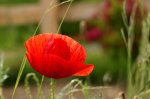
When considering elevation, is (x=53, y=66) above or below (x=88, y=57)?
above

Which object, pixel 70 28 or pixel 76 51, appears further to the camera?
pixel 70 28

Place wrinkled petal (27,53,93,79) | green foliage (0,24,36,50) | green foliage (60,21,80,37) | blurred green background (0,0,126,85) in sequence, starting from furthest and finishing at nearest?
green foliage (60,21,80,37) < green foliage (0,24,36,50) < blurred green background (0,0,126,85) < wrinkled petal (27,53,93,79)

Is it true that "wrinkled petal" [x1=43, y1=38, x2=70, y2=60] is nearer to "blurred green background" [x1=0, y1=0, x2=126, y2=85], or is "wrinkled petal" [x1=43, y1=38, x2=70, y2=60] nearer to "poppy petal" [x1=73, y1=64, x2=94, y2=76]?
"poppy petal" [x1=73, y1=64, x2=94, y2=76]

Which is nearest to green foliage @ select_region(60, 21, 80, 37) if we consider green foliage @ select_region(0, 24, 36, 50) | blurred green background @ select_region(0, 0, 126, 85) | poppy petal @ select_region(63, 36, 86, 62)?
blurred green background @ select_region(0, 0, 126, 85)

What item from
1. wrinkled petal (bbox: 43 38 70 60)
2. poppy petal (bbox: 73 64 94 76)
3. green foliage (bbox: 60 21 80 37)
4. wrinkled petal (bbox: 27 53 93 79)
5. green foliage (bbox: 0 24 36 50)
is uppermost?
wrinkled petal (bbox: 43 38 70 60)

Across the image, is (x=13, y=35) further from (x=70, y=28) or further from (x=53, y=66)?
(x=53, y=66)

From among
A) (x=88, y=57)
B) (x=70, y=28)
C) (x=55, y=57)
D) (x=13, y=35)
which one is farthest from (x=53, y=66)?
(x=70, y=28)

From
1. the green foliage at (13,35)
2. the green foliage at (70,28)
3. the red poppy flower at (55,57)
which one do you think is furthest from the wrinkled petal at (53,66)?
the green foliage at (70,28)

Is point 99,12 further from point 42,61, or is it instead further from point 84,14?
point 42,61

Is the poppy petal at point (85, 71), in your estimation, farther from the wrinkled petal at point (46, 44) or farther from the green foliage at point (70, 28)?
the green foliage at point (70, 28)
